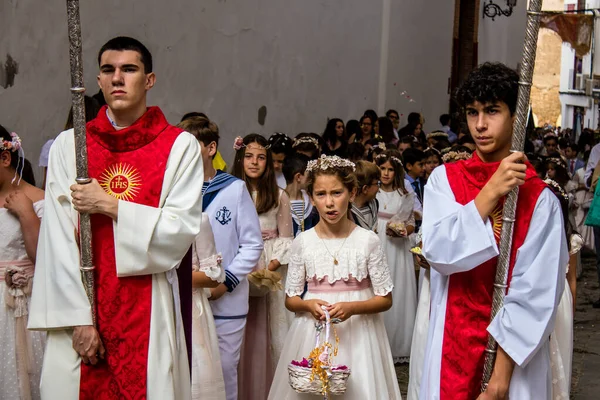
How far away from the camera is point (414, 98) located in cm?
2231

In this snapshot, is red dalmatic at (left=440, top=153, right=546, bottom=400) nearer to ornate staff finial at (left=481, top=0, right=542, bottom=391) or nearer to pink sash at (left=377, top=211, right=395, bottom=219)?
ornate staff finial at (left=481, top=0, right=542, bottom=391)

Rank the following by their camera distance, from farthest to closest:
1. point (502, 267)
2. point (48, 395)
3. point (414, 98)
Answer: point (414, 98)
point (48, 395)
point (502, 267)

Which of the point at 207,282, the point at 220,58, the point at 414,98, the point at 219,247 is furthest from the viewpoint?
the point at 414,98

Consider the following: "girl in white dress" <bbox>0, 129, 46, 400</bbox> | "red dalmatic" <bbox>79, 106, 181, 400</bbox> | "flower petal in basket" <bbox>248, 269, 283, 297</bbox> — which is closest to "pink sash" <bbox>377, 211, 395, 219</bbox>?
"flower petal in basket" <bbox>248, 269, 283, 297</bbox>

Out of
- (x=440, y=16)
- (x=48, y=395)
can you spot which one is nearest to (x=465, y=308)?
(x=48, y=395)

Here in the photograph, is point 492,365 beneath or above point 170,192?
beneath

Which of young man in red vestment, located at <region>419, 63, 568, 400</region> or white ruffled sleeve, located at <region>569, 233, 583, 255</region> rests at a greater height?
young man in red vestment, located at <region>419, 63, 568, 400</region>

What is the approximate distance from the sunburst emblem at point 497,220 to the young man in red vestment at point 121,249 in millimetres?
1227

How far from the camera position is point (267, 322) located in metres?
7.55

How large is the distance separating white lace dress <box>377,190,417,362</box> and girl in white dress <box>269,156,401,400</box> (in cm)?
351

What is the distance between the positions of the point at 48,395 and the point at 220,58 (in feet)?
27.3

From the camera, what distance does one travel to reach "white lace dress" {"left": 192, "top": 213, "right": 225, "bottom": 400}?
6.05 metres

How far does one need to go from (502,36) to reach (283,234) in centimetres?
2478

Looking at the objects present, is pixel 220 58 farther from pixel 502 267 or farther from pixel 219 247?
pixel 502 267
